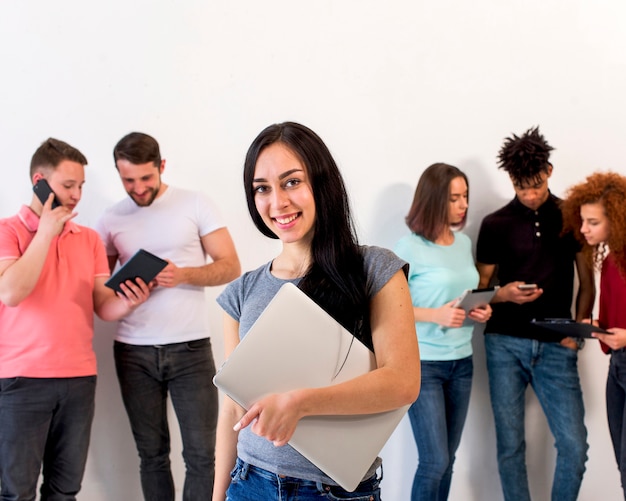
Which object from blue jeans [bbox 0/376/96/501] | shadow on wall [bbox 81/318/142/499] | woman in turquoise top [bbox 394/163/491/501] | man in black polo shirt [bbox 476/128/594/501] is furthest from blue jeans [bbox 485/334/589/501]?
blue jeans [bbox 0/376/96/501]

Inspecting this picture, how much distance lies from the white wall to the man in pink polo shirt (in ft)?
1.48

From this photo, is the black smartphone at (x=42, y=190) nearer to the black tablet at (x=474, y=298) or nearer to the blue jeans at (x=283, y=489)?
the blue jeans at (x=283, y=489)

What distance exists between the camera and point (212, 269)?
2.89 meters

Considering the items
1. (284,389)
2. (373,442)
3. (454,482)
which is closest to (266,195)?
(284,389)

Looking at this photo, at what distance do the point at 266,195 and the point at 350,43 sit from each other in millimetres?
2179

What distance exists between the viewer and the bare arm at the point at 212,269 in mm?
2764

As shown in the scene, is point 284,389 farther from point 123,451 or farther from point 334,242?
point 123,451

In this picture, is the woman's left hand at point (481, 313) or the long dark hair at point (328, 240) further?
the woman's left hand at point (481, 313)

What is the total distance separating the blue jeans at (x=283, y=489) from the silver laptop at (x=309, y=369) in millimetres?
57

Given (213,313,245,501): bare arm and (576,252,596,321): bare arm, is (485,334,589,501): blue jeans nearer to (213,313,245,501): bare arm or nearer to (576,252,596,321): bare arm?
(576,252,596,321): bare arm

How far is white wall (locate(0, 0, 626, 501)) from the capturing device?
308 centimetres

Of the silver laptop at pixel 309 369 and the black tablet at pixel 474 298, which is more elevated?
the silver laptop at pixel 309 369

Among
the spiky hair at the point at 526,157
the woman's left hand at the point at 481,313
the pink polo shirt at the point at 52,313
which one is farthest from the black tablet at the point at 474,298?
the pink polo shirt at the point at 52,313

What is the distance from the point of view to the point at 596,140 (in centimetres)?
356
